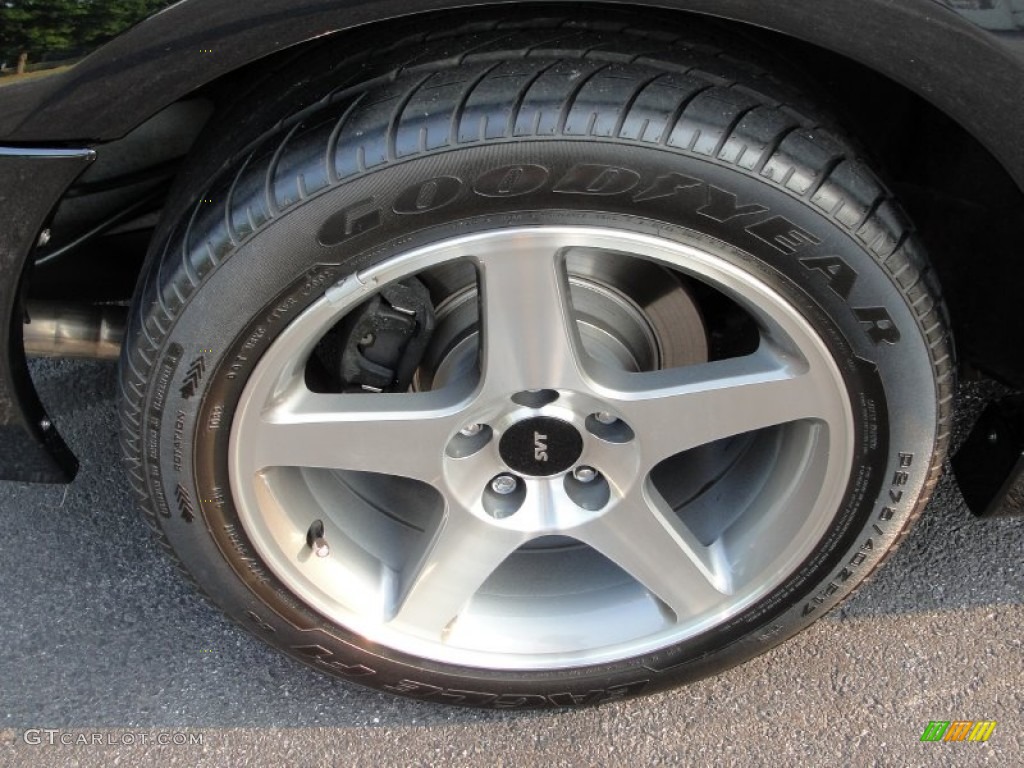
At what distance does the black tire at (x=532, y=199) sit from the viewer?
131 centimetres

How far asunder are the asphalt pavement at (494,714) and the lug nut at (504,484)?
0.48 meters

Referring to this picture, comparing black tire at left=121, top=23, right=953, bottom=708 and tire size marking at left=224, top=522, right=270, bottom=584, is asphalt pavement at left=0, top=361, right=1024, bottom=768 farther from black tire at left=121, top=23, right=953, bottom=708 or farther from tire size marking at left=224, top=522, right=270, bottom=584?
black tire at left=121, top=23, right=953, bottom=708

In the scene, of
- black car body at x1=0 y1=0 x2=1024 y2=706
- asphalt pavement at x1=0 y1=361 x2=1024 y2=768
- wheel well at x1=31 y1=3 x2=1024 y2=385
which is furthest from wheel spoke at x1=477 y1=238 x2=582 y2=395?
asphalt pavement at x1=0 y1=361 x2=1024 y2=768

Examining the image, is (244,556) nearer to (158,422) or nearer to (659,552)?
(158,422)

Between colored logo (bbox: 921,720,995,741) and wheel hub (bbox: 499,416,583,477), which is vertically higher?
wheel hub (bbox: 499,416,583,477)

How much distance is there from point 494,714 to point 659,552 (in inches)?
19.0

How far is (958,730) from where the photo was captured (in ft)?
5.98

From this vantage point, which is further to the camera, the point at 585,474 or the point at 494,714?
the point at 494,714

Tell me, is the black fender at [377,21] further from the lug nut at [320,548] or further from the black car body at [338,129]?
the lug nut at [320,548]

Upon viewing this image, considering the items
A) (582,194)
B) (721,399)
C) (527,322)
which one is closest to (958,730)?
(721,399)

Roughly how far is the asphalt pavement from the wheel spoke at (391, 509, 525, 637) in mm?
262

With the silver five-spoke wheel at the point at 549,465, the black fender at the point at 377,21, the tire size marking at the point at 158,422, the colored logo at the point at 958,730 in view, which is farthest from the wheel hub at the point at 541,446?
the colored logo at the point at 958,730

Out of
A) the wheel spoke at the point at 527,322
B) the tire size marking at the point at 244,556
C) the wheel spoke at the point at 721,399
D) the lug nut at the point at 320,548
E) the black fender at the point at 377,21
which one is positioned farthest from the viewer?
the lug nut at the point at 320,548

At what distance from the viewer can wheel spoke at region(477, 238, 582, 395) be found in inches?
54.8
